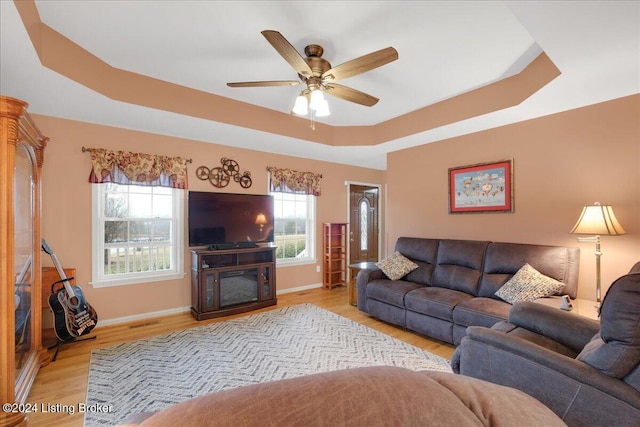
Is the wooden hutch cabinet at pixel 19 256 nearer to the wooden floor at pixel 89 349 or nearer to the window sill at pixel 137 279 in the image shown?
the wooden floor at pixel 89 349

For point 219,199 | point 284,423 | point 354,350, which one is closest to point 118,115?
point 219,199

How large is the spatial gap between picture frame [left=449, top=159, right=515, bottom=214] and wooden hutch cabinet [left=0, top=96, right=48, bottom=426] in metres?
4.39

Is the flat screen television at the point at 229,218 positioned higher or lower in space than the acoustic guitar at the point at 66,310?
higher

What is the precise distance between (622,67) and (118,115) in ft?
15.5

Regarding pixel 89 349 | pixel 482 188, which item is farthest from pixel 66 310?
pixel 482 188

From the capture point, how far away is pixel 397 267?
13.1ft

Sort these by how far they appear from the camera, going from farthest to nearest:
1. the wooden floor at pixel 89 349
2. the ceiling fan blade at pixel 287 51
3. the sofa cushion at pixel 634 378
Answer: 1. the wooden floor at pixel 89 349
2. the ceiling fan blade at pixel 287 51
3. the sofa cushion at pixel 634 378

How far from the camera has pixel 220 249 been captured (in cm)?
427

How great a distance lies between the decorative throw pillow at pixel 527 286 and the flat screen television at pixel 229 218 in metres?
3.19

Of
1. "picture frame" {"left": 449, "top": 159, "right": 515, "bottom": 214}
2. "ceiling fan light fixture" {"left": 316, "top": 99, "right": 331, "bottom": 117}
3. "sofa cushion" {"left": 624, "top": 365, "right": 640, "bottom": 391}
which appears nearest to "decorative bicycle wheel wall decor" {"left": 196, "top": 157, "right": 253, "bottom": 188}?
"ceiling fan light fixture" {"left": 316, "top": 99, "right": 331, "bottom": 117}

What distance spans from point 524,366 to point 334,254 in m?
4.30

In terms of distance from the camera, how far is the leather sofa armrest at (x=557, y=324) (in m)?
1.89

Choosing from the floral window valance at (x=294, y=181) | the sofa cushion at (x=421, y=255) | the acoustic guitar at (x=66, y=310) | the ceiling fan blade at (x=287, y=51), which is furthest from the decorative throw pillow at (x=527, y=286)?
the acoustic guitar at (x=66, y=310)

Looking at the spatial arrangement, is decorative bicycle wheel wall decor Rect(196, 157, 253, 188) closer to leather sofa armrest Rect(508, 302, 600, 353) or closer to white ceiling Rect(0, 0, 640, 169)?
white ceiling Rect(0, 0, 640, 169)
